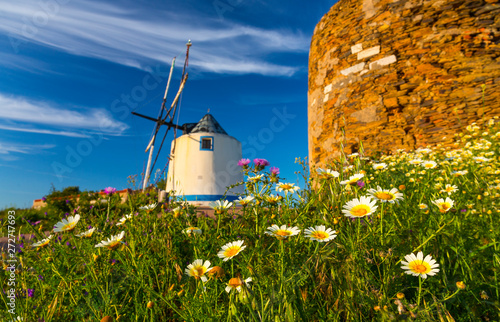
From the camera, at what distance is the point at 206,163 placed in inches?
663

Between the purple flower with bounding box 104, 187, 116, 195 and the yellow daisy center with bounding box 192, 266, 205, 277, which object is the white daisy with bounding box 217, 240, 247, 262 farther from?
the purple flower with bounding box 104, 187, 116, 195

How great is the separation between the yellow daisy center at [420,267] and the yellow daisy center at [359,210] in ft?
0.90

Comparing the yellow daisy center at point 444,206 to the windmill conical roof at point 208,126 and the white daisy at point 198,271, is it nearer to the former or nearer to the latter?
the white daisy at point 198,271

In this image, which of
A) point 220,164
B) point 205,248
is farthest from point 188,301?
point 220,164

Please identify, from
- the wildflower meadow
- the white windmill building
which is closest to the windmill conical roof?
the white windmill building

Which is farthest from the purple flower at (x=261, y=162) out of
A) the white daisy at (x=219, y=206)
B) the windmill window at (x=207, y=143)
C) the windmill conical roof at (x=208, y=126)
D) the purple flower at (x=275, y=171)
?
the windmill conical roof at (x=208, y=126)

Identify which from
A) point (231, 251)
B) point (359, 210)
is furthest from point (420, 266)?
point (231, 251)

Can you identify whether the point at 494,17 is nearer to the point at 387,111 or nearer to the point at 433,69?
the point at 433,69

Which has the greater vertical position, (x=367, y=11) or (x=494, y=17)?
(x=367, y=11)

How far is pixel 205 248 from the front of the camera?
1.68 m

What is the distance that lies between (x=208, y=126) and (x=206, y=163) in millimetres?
2676

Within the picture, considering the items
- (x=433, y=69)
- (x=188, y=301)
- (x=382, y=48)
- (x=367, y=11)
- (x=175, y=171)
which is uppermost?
(x=367, y=11)

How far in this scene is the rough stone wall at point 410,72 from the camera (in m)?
5.23

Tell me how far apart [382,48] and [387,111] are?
1.32 meters
